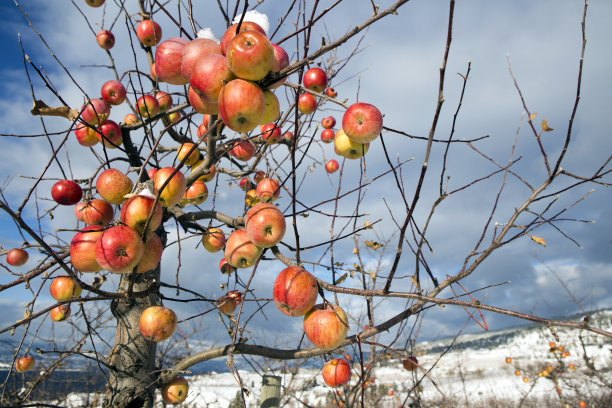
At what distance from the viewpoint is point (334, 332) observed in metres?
1.52

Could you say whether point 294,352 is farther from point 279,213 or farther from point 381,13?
point 381,13

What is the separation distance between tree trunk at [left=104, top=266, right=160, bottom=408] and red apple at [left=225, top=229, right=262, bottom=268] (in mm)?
753

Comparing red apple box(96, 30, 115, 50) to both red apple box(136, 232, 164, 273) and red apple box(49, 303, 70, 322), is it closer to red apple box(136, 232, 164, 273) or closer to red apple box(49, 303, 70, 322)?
red apple box(49, 303, 70, 322)

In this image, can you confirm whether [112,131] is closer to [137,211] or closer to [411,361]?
→ [137,211]

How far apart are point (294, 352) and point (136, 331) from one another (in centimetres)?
120

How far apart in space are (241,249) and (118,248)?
23.5 inches

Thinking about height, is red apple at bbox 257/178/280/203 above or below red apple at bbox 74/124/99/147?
below

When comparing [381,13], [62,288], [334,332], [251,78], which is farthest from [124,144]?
[381,13]

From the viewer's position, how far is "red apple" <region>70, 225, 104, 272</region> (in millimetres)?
1528

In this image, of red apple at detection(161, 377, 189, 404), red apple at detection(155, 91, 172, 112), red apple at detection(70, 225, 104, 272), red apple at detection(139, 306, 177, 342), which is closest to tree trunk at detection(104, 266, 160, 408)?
red apple at detection(161, 377, 189, 404)

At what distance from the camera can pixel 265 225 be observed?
1636mm

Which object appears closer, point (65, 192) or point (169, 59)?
point (169, 59)

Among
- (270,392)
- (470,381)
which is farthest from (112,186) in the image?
(470,381)

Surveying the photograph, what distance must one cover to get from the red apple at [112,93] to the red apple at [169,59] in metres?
1.58
